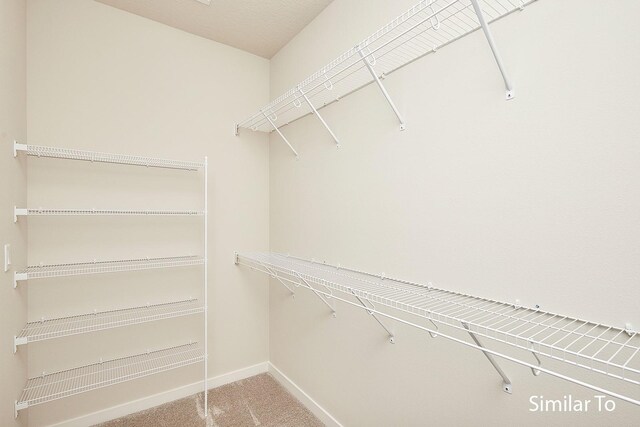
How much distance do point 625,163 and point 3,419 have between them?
2.45 metres

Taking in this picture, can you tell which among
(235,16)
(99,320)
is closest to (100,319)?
(99,320)

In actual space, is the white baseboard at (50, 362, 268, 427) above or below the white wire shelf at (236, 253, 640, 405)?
below

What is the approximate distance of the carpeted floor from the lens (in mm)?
1920

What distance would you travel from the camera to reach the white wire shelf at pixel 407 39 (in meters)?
1.05

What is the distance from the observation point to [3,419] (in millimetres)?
1289

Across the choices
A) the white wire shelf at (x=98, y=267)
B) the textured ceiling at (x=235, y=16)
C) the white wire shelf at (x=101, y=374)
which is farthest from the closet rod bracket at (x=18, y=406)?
the textured ceiling at (x=235, y=16)

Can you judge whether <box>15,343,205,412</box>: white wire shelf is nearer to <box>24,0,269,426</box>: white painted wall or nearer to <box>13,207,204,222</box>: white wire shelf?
<box>24,0,269,426</box>: white painted wall

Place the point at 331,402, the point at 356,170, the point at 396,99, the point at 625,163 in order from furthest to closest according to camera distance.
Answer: the point at 331,402
the point at 356,170
the point at 396,99
the point at 625,163

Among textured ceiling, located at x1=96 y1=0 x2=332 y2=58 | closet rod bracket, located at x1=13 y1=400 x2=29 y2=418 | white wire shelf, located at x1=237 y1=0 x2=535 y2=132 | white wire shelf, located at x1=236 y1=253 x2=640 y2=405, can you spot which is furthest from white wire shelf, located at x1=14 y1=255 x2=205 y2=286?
textured ceiling, located at x1=96 y1=0 x2=332 y2=58

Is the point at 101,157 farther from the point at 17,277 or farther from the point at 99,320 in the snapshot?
the point at 99,320

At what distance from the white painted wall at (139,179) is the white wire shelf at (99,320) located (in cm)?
6

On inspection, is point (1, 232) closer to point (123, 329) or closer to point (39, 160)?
point (39, 160)

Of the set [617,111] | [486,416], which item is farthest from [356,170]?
[486,416]

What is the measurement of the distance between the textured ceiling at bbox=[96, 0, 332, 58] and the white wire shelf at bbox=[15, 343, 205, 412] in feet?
7.49
